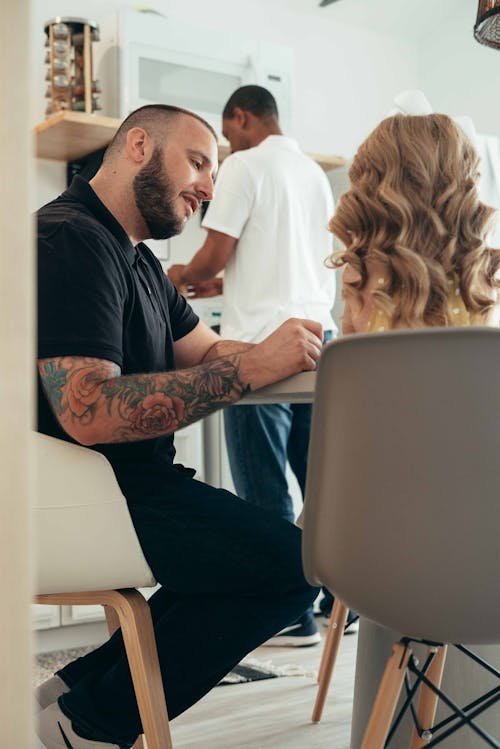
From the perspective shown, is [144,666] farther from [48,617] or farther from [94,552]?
[48,617]

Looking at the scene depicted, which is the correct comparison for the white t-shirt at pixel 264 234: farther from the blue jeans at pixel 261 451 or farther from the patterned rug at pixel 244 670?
the patterned rug at pixel 244 670

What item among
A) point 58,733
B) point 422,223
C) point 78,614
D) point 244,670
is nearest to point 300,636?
point 244,670

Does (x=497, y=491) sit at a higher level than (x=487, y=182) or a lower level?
lower

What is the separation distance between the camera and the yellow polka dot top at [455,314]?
1.57m

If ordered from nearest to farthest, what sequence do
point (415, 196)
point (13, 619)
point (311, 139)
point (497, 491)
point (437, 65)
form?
1. point (13, 619)
2. point (497, 491)
3. point (415, 196)
4. point (311, 139)
5. point (437, 65)

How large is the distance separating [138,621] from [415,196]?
2.65 ft

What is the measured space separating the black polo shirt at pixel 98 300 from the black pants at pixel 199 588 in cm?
12

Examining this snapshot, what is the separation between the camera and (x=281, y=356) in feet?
4.52

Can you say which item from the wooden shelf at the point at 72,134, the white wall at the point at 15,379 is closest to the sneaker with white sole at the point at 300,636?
the wooden shelf at the point at 72,134

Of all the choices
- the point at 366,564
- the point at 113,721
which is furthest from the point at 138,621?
the point at 366,564

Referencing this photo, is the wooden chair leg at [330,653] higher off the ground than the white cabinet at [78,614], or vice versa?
the wooden chair leg at [330,653]

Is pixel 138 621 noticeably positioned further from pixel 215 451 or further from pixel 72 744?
pixel 215 451

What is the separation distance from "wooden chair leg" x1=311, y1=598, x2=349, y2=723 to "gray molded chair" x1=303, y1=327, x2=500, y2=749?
879 mm

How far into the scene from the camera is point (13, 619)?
53cm
